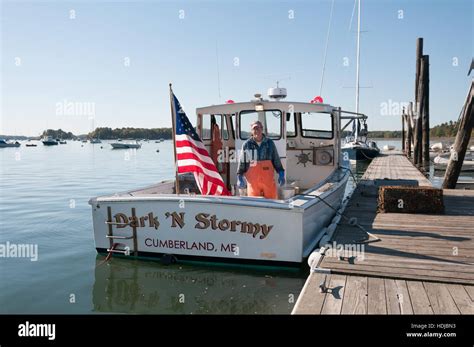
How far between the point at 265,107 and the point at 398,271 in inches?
175

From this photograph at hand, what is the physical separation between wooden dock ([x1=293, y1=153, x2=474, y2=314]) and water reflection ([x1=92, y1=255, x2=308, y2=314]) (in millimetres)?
799

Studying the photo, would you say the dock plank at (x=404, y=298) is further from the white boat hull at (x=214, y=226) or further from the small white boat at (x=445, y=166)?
the small white boat at (x=445, y=166)

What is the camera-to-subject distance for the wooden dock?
3859 millimetres

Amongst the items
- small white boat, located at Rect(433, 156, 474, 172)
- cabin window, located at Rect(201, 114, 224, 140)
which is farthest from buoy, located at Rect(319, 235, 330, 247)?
small white boat, located at Rect(433, 156, 474, 172)

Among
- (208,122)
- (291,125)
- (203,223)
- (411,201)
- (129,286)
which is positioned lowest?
(129,286)

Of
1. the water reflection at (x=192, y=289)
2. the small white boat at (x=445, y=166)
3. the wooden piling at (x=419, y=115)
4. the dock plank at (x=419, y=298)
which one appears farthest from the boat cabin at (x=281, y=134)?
the small white boat at (x=445, y=166)

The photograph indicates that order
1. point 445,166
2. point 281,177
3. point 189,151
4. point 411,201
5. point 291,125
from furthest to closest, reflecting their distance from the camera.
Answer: point 445,166, point 291,125, point 411,201, point 281,177, point 189,151

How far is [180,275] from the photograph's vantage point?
6012 mm

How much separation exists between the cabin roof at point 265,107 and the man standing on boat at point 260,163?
1716 millimetres

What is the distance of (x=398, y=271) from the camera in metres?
4.66

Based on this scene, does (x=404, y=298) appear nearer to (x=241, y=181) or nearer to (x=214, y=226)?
(x=214, y=226)

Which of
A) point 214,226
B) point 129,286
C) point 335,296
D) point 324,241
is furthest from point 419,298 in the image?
point 129,286
